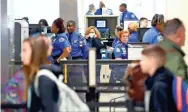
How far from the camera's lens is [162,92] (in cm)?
293

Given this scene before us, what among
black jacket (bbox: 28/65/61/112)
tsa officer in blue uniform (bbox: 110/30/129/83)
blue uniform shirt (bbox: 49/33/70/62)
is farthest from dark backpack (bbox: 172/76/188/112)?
blue uniform shirt (bbox: 49/33/70/62)

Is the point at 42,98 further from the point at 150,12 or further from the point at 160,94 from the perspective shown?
the point at 150,12

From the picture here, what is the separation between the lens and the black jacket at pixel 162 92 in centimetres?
293

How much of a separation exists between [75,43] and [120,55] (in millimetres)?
1089

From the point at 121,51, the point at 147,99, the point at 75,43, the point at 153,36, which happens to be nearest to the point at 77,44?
the point at 75,43

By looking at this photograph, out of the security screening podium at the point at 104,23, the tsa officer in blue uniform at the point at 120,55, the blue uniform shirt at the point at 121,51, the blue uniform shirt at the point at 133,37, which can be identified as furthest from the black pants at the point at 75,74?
the security screening podium at the point at 104,23

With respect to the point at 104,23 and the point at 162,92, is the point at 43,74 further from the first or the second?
the point at 104,23

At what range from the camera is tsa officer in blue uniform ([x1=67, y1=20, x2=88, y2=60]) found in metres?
7.73

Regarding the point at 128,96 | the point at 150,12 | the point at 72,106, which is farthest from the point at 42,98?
the point at 150,12

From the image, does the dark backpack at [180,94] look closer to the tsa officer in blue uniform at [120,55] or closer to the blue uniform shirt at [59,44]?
the tsa officer in blue uniform at [120,55]

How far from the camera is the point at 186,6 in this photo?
5.71 metres

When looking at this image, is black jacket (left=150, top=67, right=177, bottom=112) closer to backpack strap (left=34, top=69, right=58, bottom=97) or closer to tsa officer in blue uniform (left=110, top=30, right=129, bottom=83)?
backpack strap (left=34, top=69, right=58, bottom=97)

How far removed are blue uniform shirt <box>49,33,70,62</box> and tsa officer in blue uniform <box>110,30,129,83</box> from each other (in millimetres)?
785

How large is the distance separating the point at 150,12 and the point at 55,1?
3.13 m
